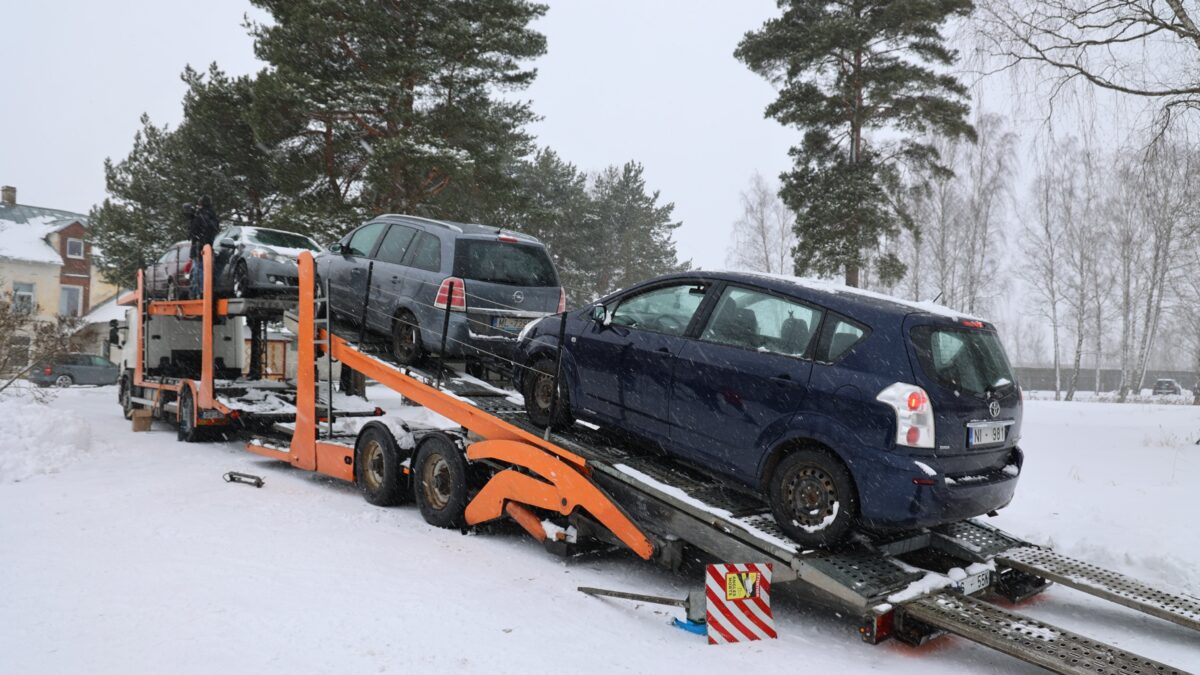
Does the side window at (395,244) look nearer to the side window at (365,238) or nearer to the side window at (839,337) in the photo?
the side window at (365,238)

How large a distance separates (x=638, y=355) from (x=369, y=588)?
237 centimetres

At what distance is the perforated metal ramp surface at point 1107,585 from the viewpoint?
439 cm

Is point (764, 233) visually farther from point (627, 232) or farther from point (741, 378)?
point (741, 378)

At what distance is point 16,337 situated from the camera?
1333 centimetres

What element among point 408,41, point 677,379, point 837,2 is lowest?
point 677,379

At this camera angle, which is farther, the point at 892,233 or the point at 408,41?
the point at 892,233

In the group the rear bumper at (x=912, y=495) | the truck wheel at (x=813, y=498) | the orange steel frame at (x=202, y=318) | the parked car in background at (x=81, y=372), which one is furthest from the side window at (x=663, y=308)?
the parked car in background at (x=81, y=372)

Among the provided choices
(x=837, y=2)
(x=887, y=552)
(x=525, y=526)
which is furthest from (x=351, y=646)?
(x=837, y=2)

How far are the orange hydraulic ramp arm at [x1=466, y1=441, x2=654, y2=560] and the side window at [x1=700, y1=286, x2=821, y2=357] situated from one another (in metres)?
1.35

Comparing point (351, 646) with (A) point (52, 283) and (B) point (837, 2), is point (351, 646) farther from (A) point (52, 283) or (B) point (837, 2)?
(A) point (52, 283)

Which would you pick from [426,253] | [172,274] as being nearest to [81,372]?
[172,274]

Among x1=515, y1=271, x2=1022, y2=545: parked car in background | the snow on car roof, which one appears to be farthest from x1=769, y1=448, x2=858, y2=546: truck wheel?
the snow on car roof

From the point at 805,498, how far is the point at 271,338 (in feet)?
35.5

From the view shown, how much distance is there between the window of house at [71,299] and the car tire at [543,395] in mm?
45533
